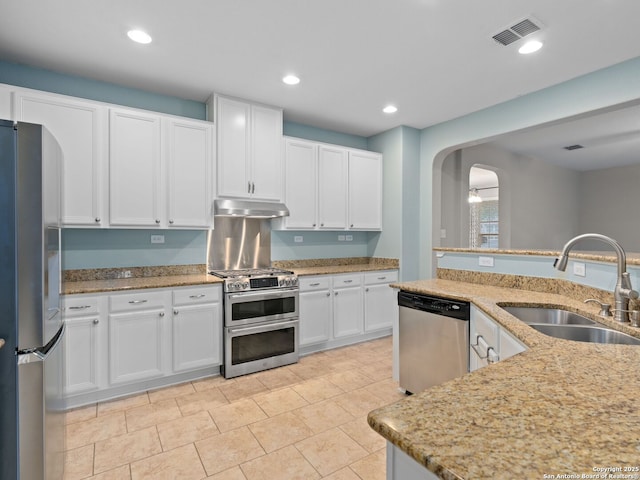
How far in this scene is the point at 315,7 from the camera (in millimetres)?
2143

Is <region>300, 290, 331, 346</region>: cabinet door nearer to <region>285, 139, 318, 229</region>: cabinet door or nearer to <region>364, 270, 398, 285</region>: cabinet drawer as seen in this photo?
<region>364, 270, 398, 285</region>: cabinet drawer

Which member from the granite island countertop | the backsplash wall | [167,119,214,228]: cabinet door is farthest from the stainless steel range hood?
the granite island countertop

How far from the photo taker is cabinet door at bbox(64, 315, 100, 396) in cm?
255

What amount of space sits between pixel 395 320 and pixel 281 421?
116cm

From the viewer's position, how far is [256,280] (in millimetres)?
3330

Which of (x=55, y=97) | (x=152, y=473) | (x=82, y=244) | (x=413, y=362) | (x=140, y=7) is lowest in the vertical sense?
(x=152, y=473)

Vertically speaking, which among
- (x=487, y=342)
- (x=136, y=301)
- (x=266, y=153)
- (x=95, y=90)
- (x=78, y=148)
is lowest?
(x=487, y=342)

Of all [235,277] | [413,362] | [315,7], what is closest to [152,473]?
[235,277]

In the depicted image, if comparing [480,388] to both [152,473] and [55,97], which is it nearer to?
[152,473]

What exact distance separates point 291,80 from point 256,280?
1.88 m

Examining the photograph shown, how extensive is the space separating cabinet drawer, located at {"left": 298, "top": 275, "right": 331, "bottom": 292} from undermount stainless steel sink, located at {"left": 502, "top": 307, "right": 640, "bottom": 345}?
2045mm

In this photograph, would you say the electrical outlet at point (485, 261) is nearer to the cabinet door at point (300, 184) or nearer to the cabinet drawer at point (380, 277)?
the cabinet drawer at point (380, 277)

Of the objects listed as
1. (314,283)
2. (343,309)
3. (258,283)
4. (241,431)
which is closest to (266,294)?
(258,283)

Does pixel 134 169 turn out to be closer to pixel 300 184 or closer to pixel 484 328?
pixel 300 184
